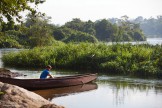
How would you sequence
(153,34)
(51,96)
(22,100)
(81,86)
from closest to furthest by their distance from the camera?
(22,100), (51,96), (81,86), (153,34)

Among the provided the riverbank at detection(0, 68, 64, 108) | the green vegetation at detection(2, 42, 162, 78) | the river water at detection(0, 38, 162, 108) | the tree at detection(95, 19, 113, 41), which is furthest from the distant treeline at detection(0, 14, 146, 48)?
the riverbank at detection(0, 68, 64, 108)

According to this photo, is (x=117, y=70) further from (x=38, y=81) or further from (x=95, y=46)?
(x=38, y=81)

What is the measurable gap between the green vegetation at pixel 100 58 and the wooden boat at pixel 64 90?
559 cm

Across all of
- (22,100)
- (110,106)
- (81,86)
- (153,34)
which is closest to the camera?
(22,100)

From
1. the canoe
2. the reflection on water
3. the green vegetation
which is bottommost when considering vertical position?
the reflection on water

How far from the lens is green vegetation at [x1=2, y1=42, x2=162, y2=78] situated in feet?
89.2

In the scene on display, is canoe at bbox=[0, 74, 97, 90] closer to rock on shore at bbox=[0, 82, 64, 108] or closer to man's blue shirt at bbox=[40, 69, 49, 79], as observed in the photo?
man's blue shirt at bbox=[40, 69, 49, 79]

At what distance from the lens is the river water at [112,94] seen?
1686cm

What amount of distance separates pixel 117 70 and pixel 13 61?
36.3ft

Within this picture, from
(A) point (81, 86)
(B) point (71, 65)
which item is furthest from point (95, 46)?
(A) point (81, 86)

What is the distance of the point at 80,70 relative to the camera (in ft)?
96.4

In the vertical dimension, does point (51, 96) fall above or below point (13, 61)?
below

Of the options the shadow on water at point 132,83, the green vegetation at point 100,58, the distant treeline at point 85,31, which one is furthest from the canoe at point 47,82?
the distant treeline at point 85,31

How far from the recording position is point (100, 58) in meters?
29.5
